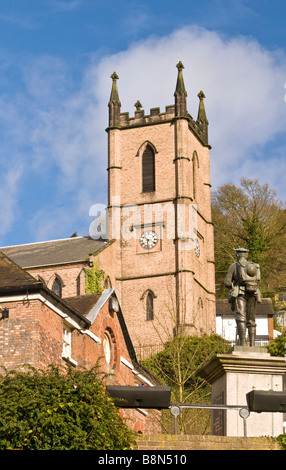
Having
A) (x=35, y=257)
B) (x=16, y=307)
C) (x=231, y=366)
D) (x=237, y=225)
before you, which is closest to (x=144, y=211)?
(x=35, y=257)

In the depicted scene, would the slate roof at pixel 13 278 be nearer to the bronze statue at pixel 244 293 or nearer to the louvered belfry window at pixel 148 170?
the bronze statue at pixel 244 293

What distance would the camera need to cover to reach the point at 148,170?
60.7 m

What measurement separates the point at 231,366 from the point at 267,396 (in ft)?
5.85

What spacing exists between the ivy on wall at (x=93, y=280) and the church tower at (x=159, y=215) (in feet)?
10.3

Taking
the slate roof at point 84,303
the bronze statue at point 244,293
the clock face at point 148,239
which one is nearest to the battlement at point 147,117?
the clock face at point 148,239

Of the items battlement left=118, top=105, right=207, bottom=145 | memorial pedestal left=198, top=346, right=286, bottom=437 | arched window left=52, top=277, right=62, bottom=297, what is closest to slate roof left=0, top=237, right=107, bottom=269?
arched window left=52, top=277, right=62, bottom=297

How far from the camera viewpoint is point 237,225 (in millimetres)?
74562

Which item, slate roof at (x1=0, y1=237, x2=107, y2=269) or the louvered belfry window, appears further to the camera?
the louvered belfry window

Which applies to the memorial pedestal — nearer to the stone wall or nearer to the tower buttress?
the stone wall

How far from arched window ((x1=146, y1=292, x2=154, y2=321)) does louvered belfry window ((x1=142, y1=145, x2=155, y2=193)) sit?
7.36m

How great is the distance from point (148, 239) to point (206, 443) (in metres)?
47.6

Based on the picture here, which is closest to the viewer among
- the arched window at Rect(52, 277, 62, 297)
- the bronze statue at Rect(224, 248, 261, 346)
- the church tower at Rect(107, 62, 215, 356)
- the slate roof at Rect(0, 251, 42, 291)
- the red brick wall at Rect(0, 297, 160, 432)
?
the bronze statue at Rect(224, 248, 261, 346)

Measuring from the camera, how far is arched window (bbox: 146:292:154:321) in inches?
2222

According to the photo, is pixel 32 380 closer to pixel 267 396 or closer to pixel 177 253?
pixel 267 396
